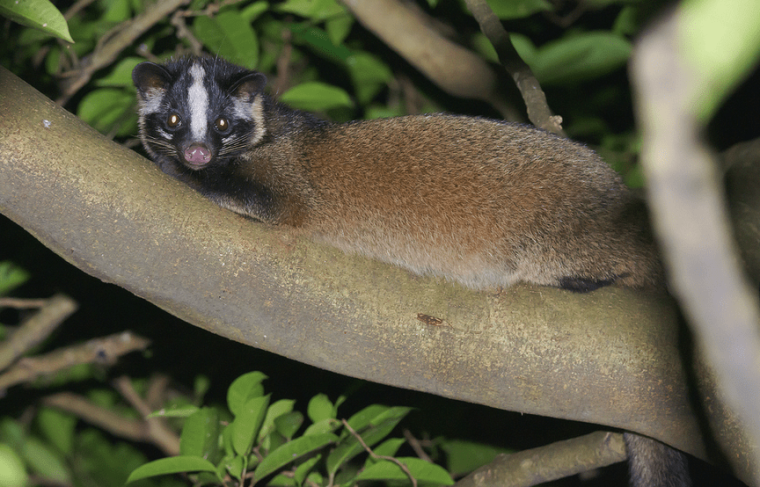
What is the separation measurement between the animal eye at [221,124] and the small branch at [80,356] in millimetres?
1575

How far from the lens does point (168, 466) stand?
104 inches

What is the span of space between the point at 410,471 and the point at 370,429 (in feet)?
0.90

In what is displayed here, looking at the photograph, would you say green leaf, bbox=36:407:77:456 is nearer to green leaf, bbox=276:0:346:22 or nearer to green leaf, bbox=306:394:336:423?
green leaf, bbox=306:394:336:423

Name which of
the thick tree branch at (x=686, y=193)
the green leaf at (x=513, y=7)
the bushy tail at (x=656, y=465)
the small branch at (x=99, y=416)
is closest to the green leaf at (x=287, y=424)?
the bushy tail at (x=656, y=465)

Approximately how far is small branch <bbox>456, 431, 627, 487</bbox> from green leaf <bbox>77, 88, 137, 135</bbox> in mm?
2901

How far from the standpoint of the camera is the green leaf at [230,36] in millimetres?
3707

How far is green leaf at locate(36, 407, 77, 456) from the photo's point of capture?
4391 mm

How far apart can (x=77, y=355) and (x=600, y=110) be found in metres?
4.47

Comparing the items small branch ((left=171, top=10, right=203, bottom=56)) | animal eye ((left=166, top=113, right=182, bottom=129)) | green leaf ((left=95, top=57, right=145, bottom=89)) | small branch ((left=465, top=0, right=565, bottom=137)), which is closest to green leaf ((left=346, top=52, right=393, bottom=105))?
small branch ((left=171, top=10, right=203, bottom=56))

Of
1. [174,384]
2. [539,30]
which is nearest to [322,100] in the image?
[539,30]

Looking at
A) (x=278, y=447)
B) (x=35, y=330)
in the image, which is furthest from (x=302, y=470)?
(x=35, y=330)

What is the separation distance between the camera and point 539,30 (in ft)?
17.2

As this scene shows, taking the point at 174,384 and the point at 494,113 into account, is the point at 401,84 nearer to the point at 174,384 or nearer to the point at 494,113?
the point at 494,113

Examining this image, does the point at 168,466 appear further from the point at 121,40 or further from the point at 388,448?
the point at 121,40
